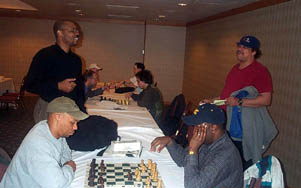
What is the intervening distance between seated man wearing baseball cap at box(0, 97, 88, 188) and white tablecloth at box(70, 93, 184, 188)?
0.20 meters

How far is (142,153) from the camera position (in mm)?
2279

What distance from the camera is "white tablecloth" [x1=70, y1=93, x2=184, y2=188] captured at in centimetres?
182

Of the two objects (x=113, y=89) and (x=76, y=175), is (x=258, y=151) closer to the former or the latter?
(x=76, y=175)

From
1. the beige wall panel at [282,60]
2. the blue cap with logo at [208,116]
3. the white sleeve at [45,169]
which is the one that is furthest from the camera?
the beige wall panel at [282,60]

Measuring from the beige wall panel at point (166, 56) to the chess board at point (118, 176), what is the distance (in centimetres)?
746

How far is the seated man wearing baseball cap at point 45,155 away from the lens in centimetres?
148

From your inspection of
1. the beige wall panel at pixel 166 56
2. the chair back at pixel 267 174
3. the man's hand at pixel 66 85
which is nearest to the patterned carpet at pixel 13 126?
the man's hand at pixel 66 85

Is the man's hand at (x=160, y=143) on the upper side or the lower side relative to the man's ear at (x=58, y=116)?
lower

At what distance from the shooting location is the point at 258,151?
Answer: 280 cm

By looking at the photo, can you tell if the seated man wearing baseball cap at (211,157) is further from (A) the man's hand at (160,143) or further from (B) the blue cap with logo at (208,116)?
(A) the man's hand at (160,143)

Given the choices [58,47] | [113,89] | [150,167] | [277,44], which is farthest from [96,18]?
[150,167]

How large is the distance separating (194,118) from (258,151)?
51.6 inches

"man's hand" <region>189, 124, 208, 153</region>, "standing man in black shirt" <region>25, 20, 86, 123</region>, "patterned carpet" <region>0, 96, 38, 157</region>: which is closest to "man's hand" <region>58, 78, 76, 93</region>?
"standing man in black shirt" <region>25, 20, 86, 123</region>

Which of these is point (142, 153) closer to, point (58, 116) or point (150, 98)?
point (58, 116)
